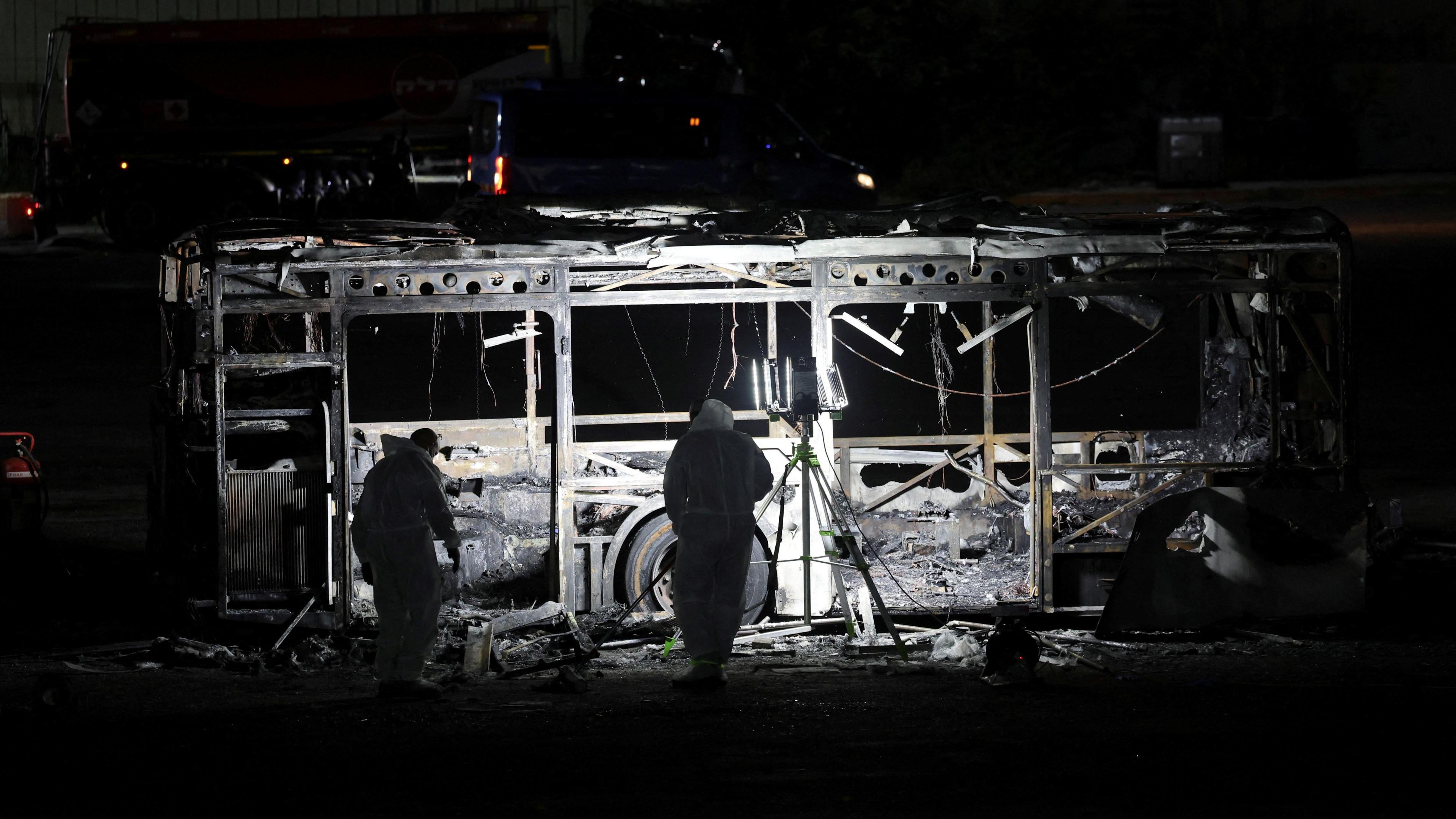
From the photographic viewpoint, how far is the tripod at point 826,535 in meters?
8.60

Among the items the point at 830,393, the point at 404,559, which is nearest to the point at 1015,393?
the point at 830,393

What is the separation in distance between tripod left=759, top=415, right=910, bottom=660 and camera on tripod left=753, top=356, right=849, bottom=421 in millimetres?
90

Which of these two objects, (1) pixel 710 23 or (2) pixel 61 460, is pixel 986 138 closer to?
(1) pixel 710 23

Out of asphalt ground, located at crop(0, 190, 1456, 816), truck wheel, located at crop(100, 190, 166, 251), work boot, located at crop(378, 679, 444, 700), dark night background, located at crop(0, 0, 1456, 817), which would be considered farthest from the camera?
truck wheel, located at crop(100, 190, 166, 251)

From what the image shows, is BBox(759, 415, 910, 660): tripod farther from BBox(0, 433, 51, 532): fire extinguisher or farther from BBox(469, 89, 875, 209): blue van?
BBox(469, 89, 875, 209): blue van

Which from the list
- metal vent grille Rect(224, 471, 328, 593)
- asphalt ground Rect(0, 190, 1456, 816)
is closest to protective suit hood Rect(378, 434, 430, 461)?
metal vent grille Rect(224, 471, 328, 593)

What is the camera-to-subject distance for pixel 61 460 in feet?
46.6

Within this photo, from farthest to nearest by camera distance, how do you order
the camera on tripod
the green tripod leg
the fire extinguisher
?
the fire extinguisher
the camera on tripod
the green tripod leg

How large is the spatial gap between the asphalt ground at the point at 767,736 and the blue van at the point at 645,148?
31.2 ft

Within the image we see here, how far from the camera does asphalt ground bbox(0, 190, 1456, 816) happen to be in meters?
6.19

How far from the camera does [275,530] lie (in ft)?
29.8

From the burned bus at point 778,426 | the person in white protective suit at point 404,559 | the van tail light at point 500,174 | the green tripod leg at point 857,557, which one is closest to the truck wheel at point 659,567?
the burned bus at point 778,426

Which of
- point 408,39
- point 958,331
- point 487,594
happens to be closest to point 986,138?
point 408,39

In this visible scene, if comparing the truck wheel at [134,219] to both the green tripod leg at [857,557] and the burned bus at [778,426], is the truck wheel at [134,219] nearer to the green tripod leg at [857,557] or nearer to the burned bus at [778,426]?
the burned bus at [778,426]
